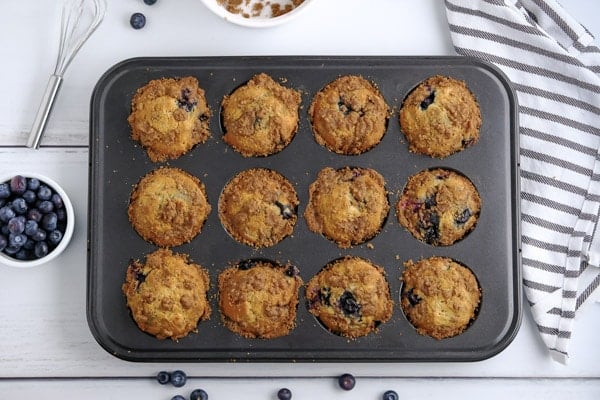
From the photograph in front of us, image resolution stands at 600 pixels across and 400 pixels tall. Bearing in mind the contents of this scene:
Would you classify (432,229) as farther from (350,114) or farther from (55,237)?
(55,237)

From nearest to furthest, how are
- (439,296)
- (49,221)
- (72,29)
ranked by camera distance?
(439,296)
(49,221)
(72,29)

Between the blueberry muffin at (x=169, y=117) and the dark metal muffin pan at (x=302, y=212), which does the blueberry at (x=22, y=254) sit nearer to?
the dark metal muffin pan at (x=302, y=212)

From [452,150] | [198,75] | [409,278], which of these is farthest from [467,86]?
[198,75]

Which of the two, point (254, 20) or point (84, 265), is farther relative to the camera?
point (84, 265)

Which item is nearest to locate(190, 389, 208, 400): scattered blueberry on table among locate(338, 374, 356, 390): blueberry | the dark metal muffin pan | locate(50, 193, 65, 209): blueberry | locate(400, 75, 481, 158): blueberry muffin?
the dark metal muffin pan

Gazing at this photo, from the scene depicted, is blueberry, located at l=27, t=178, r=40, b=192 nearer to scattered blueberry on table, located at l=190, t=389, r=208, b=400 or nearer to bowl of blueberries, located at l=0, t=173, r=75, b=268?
bowl of blueberries, located at l=0, t=173, r=75, b=268

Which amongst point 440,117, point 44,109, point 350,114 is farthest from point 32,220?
point 440,117

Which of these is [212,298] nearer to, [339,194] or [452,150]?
[339,194]
